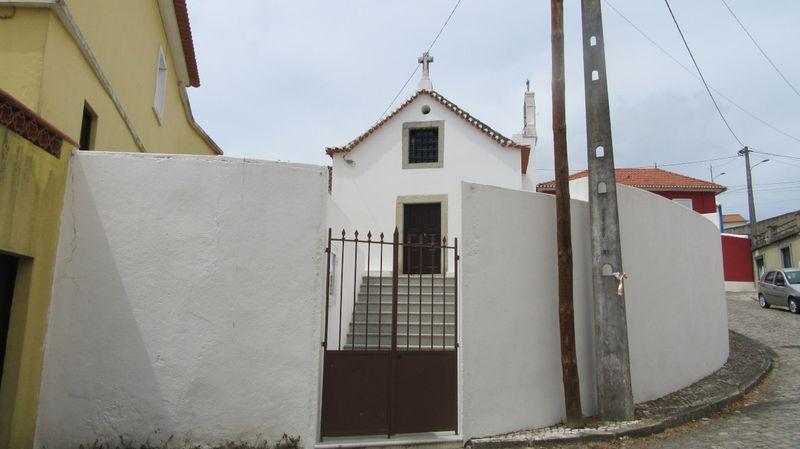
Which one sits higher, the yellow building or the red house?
the red house

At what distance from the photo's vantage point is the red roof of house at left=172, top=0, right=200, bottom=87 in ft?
35.3

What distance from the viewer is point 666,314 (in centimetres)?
838

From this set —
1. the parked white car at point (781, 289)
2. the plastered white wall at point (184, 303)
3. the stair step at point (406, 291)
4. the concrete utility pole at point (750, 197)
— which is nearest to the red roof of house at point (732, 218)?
the concrete utility pole at point (750, 197)

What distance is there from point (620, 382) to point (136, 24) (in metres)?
8.67

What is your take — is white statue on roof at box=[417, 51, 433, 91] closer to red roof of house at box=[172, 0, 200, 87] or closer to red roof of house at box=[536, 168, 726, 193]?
red roof of house at box=[172, 0, 200, 87]

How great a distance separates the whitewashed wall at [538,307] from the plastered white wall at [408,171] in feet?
23.4

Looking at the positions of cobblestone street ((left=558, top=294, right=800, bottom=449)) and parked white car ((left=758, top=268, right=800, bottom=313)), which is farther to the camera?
parked white car ((left=758, top=268, right=800, bottom=313))

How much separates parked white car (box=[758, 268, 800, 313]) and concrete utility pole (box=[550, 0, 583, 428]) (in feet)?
47.3

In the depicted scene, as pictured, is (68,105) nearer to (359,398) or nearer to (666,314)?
(359,398)

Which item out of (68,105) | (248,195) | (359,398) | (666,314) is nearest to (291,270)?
(248,195)

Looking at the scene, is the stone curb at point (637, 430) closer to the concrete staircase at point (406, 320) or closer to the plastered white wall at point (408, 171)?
the concrete staircase at point (406, 320)

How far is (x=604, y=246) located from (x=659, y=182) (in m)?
22.7

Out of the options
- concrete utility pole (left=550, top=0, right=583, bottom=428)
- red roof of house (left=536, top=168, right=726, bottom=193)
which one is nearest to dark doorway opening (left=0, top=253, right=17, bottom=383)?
concrete utility pole (left=550, top=0, right=583, bottom=428)

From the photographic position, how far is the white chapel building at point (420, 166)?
1559cm
